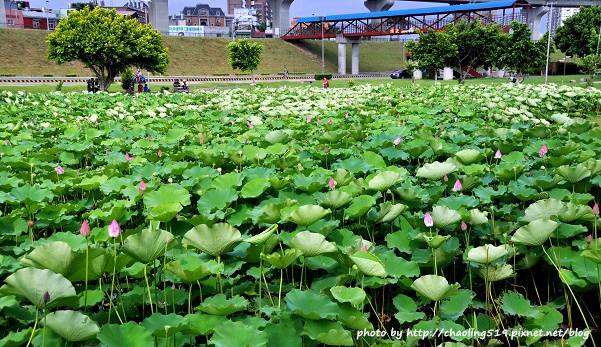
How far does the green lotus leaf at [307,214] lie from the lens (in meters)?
2.15

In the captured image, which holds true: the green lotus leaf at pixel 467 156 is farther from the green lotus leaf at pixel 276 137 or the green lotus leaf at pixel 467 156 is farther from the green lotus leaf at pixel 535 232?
the green lotus leaf at pixel 276 137

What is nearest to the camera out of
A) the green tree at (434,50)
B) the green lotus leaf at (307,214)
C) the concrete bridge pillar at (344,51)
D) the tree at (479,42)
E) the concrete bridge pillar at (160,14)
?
the green lotus leaf at (307,214)

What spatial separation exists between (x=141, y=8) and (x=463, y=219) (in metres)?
91.5

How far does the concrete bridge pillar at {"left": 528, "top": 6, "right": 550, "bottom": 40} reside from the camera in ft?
133

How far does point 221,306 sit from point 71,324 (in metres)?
0.43

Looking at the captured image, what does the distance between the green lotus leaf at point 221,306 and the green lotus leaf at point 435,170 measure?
1.49 metres

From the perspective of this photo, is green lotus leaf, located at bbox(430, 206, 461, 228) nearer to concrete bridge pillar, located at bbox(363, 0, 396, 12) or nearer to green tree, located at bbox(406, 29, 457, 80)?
green tree, located at bbox(406, 29, 457, 80)

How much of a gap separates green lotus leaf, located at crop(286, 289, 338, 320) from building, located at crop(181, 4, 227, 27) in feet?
346

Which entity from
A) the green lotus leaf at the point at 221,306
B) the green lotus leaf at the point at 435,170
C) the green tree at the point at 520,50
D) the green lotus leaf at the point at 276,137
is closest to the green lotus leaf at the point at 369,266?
the green lotus leaf at the point at 221,306

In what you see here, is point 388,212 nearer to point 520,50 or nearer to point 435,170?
point 435,170

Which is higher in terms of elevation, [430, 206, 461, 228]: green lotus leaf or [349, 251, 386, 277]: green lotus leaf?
[430, 206, 461, 228]: green lotus leaf

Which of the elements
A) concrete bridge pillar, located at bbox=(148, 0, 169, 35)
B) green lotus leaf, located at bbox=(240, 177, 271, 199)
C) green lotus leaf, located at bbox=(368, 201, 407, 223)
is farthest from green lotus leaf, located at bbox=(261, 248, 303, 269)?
concrete bridge pillar, located at bbox=(148, 0, 169, 35)

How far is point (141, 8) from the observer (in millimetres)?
86062

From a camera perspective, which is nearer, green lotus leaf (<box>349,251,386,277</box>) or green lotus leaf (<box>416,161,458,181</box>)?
green lotus leaf (<box>349,251,386,277</box>)
